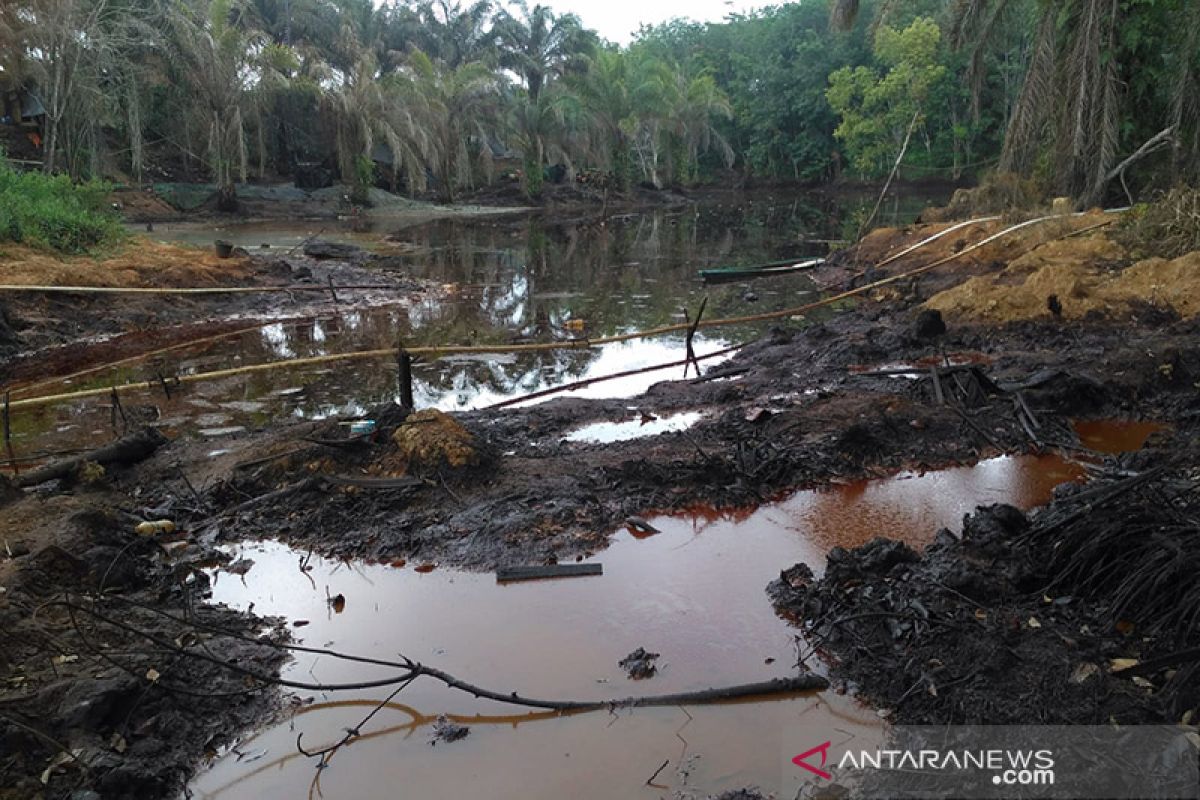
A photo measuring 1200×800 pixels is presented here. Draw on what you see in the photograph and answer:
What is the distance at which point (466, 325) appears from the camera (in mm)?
13812

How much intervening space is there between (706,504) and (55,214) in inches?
561

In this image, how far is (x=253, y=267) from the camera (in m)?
17.1

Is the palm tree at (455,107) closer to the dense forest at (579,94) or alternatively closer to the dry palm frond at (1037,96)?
the dense forest at (579,94)

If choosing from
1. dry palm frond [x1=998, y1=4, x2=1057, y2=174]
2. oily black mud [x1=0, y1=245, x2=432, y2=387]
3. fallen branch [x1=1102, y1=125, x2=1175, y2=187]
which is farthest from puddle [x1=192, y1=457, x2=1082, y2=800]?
dry palm frond [x1=998, y1=4, x2=1057, y2=174]

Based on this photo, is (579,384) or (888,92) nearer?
(579,384)

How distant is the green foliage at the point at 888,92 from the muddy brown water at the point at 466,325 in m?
17.7

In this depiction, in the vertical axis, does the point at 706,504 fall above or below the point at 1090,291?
below

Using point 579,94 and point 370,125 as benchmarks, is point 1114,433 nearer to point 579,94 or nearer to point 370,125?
point 370,125

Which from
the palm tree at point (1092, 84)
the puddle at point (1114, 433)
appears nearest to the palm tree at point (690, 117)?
the palm tree at point (1092, 84)

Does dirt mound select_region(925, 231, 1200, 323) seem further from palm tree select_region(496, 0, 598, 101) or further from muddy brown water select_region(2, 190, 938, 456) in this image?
palm tree select_region(496, 0, 598, 101)

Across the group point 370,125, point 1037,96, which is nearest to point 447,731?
point 1037,96

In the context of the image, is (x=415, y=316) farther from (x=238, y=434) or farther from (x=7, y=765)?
(x=7, y=765)

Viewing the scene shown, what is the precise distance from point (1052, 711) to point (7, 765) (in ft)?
13.4

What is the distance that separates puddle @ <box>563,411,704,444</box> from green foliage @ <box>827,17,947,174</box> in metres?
35.0
